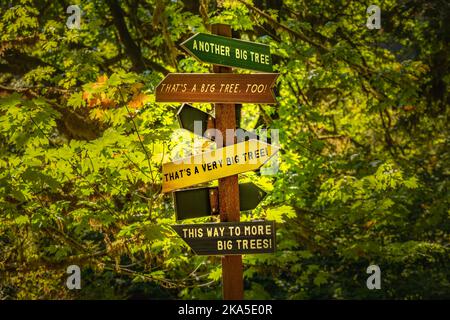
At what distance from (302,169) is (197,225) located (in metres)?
4.12

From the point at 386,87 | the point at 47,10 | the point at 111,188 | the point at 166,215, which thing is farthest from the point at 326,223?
the point at 47,10

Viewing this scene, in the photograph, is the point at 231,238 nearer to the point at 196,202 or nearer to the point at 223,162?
the point at 196,202

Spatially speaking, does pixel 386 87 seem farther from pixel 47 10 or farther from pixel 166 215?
pixel 47 10

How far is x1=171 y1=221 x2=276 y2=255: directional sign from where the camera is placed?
497cm

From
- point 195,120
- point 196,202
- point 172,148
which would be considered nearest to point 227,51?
point 195,120

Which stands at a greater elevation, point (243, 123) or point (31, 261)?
point (243, 123)

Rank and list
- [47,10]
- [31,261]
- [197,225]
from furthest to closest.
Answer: [47,10] < [31,261] < [197,225]

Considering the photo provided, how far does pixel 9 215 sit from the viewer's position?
6504mm

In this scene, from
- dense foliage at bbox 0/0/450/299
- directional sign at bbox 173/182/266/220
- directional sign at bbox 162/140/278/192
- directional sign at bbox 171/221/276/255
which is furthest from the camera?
dense foliage at bbox 0/0/450/299

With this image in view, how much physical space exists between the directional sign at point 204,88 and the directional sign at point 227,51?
0.13m

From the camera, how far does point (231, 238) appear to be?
4.97 meters

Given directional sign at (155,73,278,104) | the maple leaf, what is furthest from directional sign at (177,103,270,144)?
the maple leaf

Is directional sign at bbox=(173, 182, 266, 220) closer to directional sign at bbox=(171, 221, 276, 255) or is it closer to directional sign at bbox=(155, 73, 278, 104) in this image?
directional sign at bbox=(171, 221, 276, 255)
